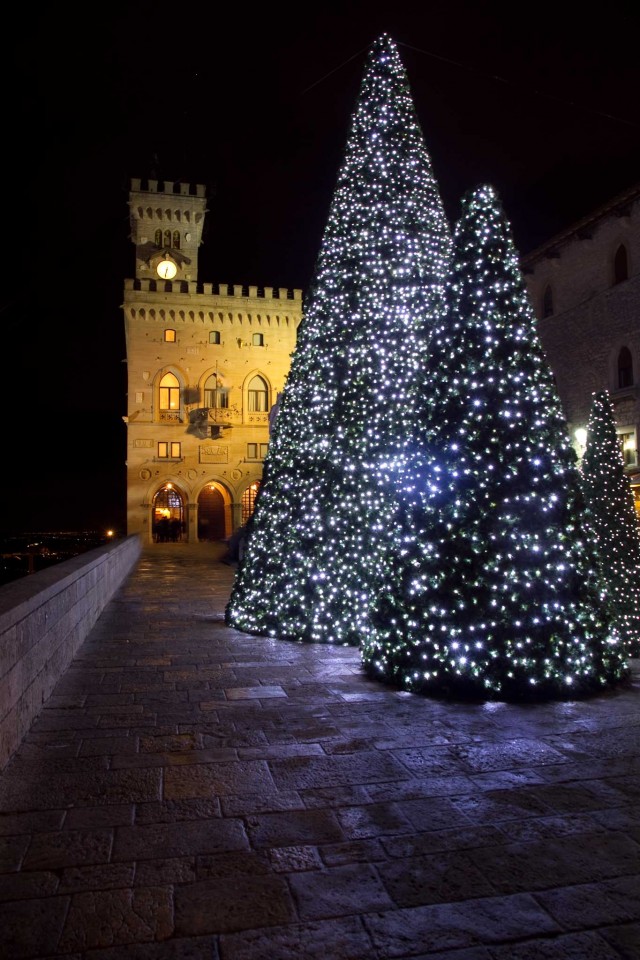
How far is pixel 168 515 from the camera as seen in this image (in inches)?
1400

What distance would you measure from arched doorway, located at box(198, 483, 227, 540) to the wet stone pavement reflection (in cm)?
3009

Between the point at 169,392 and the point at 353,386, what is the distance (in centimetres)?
2836

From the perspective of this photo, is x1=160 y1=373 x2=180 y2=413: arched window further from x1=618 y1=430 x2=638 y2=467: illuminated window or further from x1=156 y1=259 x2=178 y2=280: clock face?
x1=618 y1=430 x2=638 y2=467: illuminated window

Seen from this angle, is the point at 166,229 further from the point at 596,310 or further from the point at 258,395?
the point at 596,310

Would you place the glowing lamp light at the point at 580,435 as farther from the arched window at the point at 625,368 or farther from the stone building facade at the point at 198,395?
the stone building facade at the point at 198,395

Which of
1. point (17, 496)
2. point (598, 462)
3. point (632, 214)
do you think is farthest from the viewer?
point (17, 496)

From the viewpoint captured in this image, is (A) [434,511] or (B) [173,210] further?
(B) [173,210]

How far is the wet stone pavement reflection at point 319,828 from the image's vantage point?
2533 millimetres

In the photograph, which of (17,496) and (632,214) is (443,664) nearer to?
(632,214)

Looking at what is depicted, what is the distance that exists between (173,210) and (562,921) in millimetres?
41068

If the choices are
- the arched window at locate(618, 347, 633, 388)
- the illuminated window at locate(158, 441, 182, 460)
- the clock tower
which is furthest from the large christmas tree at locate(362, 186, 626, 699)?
the clock tower

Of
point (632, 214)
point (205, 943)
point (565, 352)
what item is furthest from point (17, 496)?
point (205, 943)

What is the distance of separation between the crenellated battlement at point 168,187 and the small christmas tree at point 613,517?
112 ft

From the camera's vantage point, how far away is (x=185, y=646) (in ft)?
26.7
